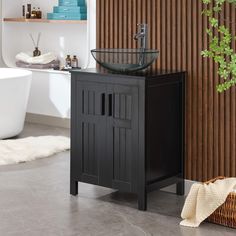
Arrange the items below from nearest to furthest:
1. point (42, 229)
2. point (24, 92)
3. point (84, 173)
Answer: point (42, 229) < point (84, 173) < point (24, 92)

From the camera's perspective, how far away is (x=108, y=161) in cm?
456

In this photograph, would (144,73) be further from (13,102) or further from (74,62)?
(74,62)

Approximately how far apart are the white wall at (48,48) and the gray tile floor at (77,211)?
2.31 metres

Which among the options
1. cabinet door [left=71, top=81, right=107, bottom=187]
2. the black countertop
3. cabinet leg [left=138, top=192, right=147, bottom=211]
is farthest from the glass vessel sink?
cabinet leg [left=138, top=192, right=147, bottom=211]

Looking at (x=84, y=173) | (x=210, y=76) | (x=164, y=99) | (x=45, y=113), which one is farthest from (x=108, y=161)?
(x=45, y=113)

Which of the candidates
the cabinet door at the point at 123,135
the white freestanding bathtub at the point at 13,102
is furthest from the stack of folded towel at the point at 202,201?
the white freestanding bathtub at the point at 13,102

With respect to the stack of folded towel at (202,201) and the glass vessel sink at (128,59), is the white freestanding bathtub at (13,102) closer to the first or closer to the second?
the glass vessel sink at (128,59)

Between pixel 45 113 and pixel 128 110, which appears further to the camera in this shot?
pixel 45 113

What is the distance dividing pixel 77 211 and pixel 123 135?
580 millimetres

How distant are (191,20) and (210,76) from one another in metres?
0.41

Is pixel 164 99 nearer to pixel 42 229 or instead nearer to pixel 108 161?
pixel 108 161

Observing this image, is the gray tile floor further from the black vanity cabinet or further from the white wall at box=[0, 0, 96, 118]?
the white wall at box=[0, 0, 96, 118]

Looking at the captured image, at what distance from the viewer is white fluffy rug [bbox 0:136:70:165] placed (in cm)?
598

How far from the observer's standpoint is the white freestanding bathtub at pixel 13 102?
6766mm
